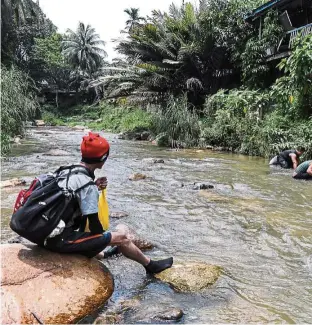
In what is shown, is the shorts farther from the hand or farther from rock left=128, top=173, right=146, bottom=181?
rock left=128, top=173, right=146, bottom=181

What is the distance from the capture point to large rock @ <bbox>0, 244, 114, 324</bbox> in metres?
2.75

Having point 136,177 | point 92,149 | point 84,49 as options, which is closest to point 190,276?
point 92,149

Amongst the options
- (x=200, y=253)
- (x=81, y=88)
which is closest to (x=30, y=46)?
(x=81, y=88)

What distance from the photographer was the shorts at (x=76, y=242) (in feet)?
10.2

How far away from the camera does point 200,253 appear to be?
4.49 meters

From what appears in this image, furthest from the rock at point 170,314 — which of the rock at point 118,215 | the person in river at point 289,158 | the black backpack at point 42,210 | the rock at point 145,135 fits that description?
the rock at point 145,135

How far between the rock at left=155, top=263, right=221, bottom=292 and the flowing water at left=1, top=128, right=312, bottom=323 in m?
0.07

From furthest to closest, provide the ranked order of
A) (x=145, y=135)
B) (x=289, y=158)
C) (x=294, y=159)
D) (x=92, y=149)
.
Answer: (x=145, y=135) → (x=289, y=158) → (x=294, y=159) → (x=92, y=149)

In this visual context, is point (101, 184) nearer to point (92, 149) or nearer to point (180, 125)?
point (92, 149)

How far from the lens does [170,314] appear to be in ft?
9.78

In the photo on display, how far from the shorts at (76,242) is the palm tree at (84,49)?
1812 inches

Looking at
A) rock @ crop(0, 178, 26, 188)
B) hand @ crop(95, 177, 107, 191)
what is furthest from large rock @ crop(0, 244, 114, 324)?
rock @ crop(0, 178, 26, 188)

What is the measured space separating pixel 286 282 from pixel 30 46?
139ft

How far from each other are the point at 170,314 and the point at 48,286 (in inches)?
36.4
